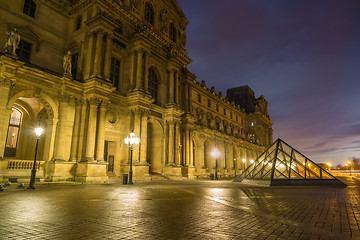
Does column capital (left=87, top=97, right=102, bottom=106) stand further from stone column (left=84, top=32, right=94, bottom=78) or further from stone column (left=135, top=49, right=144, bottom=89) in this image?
stone column (left=135, top=49, right=144, bottom=89)

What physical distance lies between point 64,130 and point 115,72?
9359mm

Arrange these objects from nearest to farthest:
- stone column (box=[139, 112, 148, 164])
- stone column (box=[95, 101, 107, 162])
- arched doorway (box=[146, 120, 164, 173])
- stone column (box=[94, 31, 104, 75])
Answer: stone column (box=[95, 101, 107, 162]) → stone column (box=[94, 31, 104, 75]) → stone column (box=[139, 112, 148, 164]) → arched doorway (box=[146, 120, 164, 173])

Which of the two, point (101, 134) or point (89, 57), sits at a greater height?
point (89, 57)

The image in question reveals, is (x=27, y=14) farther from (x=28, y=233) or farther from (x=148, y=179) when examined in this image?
(x=28, y=233)

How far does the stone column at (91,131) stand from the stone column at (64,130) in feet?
5.46

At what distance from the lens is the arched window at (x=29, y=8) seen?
76.9ft

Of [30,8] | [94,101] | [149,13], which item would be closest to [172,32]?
[149,13]

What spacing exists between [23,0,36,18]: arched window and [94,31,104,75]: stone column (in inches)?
271

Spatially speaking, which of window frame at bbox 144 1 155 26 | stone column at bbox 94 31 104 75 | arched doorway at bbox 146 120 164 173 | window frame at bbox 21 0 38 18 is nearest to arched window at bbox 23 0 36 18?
window frame at bbox 21 0 38 18

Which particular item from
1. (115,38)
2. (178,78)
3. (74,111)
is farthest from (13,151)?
(178,78)

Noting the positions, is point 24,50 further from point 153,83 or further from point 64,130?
point 153,83

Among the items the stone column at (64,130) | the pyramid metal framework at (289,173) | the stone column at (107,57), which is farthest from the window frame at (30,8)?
the pyramid metal framework at (289,173)

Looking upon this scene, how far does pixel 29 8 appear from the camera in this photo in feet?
77.6

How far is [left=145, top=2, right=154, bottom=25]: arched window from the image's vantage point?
109 ft
